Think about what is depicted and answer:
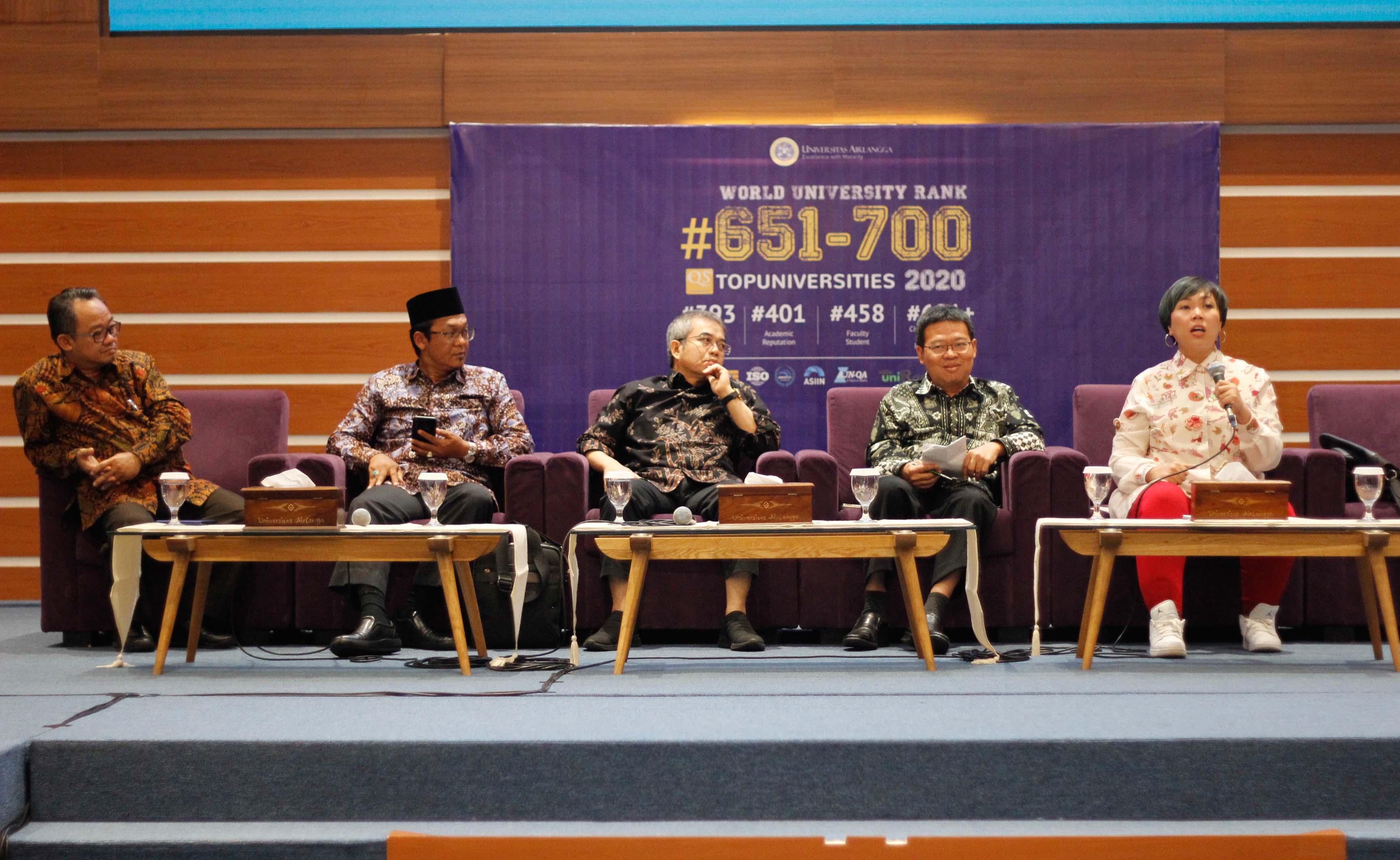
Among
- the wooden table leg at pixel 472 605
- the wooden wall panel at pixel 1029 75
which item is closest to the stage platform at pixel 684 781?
the wooden table leg at pixel 472 605

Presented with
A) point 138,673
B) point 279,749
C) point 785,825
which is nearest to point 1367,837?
point 785,825

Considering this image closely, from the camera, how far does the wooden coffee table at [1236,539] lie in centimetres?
269

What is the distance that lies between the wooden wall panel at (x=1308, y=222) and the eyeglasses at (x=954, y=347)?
1.69m

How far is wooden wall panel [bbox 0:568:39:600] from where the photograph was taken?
4527 mm

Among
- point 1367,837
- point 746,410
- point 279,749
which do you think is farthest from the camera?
point 746,410

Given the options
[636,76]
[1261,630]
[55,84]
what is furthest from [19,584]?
[1261,630]

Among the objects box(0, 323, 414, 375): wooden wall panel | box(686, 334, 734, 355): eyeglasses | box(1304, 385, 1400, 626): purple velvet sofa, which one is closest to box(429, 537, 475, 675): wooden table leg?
box(686, 334, 734, 355): eyeglasses

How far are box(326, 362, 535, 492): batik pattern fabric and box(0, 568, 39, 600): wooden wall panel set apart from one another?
1.86m

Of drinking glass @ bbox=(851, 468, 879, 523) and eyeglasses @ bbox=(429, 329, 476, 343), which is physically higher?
eyeglasses @ bbox=(429, 329, 476, 343)

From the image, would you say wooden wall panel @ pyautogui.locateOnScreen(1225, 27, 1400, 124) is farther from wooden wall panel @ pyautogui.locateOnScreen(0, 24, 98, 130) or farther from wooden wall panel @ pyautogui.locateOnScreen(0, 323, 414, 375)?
wooden wall panel @ pyautogui.locateOnScreen(0, 24, 98, 130)

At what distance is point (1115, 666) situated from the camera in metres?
2.85

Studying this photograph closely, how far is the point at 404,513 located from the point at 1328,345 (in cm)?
363

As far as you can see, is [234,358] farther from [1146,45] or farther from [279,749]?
[1146,45]

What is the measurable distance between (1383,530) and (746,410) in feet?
5.62
